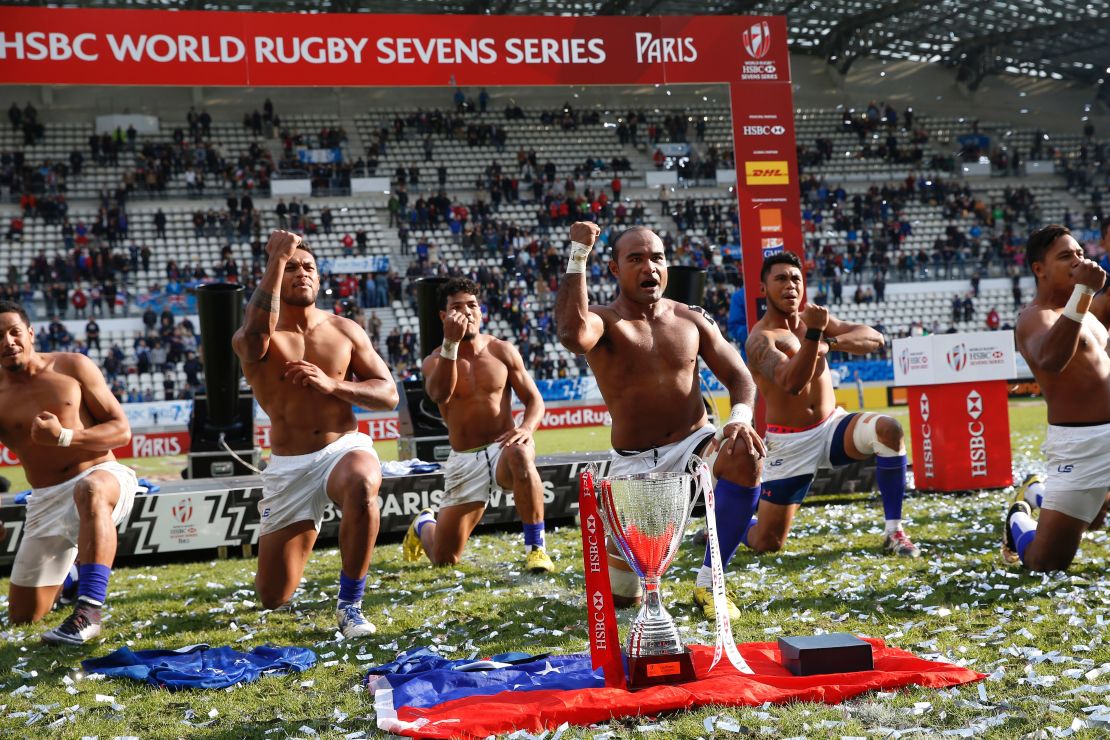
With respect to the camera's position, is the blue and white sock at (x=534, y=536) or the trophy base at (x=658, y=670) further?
the blue and white sock at (x=534, y=536)

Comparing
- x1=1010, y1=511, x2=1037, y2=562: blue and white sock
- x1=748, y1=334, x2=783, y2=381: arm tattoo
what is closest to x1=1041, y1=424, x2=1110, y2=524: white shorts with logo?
x1=1010, y1=511, x2=1037, y2=562: blue and white sock

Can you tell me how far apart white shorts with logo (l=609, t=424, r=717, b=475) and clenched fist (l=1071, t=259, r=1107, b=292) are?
1.89 metres

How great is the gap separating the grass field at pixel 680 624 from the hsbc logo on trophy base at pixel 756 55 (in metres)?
7.63

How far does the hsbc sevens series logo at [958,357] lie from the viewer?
9.02 metres

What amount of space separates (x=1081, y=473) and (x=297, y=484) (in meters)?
4.01

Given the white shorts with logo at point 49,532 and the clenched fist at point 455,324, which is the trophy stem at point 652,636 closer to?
the clenched fist at point 455,324

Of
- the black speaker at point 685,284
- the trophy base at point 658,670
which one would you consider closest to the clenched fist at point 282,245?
the trophy base at point 658,670

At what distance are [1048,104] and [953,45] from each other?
251 inches

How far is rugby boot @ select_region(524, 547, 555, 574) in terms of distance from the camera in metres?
6.35

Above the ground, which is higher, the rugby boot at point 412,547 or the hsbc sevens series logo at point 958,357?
the hsbc sevens series logo at point 958,357

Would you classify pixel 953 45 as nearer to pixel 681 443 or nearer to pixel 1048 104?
pixel 1048 104

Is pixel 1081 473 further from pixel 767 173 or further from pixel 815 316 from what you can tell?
pixel 767 173

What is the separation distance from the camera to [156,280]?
26.3 m

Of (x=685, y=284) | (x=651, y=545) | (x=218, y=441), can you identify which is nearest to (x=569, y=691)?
(x=651, y=545)
